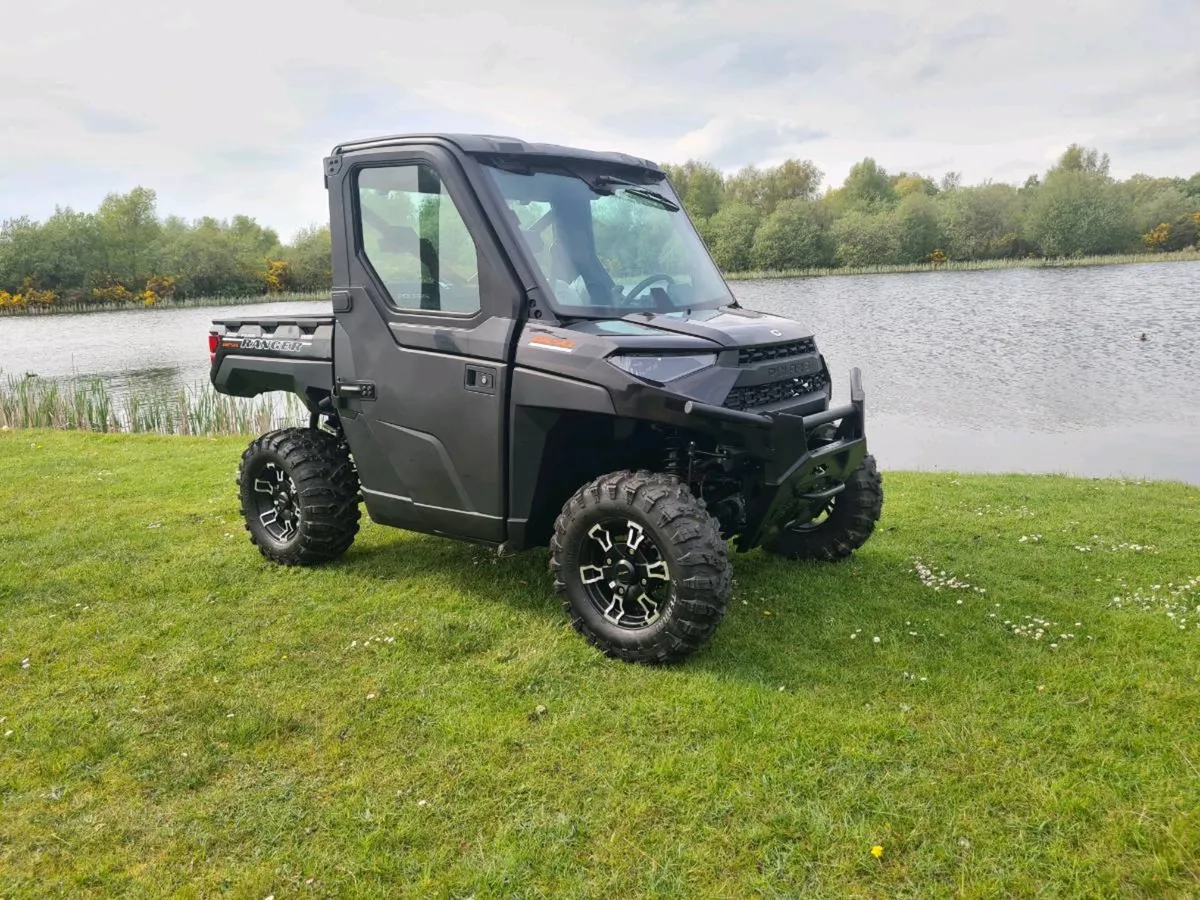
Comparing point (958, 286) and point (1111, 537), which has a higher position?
point (958, 286)

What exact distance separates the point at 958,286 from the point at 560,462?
42389mm

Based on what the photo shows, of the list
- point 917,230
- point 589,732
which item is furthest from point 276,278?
point 589,732

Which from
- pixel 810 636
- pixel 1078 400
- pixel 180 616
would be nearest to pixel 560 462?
pixel 810 636

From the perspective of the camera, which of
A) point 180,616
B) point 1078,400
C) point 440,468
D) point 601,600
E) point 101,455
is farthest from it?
point 1078,400

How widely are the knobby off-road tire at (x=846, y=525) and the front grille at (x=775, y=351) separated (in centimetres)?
113

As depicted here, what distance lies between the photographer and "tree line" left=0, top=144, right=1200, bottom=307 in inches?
2210

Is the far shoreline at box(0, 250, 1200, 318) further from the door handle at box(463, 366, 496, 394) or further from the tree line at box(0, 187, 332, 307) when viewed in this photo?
the door handle at box(463, 366, 496, 394)

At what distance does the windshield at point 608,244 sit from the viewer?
4926 mm

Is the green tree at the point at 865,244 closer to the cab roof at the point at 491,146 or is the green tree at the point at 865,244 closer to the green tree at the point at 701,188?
the green tree at the point at 701,188

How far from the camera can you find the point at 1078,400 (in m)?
17.0

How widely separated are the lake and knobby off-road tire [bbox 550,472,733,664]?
359 inches

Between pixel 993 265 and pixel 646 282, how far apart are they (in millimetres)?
61630

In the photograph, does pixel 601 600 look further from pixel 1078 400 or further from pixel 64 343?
pixel 64 343

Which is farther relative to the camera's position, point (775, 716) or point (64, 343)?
point (64, 343)
